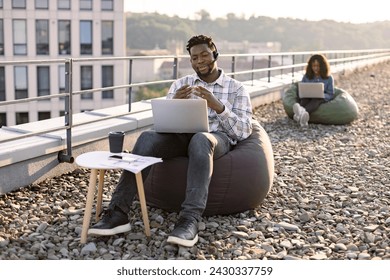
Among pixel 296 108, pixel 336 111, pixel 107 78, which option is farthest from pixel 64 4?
pixel 336 111

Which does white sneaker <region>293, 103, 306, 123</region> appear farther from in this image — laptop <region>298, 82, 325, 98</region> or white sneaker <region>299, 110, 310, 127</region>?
laptop <region>298, 82, 325, 98</region>

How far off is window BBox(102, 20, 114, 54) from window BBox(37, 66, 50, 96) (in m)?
2.82

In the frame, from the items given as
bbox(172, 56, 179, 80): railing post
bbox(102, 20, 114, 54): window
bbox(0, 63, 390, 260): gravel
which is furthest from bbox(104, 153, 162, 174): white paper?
bbox(102, 20, 114, 54): window

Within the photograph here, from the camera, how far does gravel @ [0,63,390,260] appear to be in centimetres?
362

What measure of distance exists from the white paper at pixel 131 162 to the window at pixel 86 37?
26.3 m

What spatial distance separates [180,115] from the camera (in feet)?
13.1

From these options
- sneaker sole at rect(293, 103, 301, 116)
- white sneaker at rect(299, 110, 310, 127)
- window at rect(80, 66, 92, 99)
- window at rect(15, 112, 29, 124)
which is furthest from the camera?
window at rect(80, 66, 92, 99)

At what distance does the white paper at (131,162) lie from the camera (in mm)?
3533

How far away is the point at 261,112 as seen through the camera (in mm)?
9398

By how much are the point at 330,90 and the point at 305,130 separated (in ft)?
2.55

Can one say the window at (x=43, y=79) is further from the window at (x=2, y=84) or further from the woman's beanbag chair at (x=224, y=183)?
the woman's beanbag chair at (x=224, y=183)

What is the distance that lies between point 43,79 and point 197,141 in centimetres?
2576
